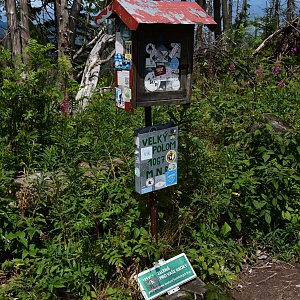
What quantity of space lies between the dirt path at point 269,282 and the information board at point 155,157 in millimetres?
1222

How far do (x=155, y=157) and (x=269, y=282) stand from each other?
66.5 inches

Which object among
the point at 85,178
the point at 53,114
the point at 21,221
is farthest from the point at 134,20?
the point at 53,114

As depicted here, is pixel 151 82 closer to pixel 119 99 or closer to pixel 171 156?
pixel 119 99

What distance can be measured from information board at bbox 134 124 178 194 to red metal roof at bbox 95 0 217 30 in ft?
2.82

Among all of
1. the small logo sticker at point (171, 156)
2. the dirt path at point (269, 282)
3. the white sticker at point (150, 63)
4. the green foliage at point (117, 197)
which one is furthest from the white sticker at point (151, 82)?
the dirt path at point (269, 282)

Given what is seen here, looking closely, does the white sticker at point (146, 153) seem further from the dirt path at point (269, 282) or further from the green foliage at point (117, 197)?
the dirt path at point (269, 282)

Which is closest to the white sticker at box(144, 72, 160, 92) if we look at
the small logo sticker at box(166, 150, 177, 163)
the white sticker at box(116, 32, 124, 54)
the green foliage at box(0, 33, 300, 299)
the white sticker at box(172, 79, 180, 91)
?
the white sticker at box(172, 79, 180, 91)

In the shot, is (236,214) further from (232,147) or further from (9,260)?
(9,260)

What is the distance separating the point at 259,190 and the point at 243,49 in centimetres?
480

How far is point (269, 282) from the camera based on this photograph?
4047mm

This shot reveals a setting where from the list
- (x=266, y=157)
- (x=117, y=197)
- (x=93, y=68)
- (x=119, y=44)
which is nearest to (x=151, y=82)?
(x=119, y=44)

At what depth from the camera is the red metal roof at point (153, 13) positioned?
10.2 ft

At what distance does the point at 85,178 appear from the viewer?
13.2 feet

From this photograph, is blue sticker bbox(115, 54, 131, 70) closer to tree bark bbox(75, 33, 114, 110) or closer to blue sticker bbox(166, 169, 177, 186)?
blue sticker bbox(166, 169, 177, 186)
